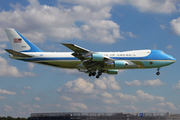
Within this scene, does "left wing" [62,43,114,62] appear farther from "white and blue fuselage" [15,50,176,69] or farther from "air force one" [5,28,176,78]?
"white and blue fuselage" [15,50,176,69]

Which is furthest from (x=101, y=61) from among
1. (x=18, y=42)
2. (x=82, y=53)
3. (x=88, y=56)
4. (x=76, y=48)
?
(x=18, y=42)

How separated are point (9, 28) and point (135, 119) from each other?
6327cm

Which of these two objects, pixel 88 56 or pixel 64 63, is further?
pixel 64 63

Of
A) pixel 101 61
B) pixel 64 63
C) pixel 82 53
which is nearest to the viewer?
pixel 82 53

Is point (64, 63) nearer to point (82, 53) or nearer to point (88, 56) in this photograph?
point (82, 53)

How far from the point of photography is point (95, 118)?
98.8 metres

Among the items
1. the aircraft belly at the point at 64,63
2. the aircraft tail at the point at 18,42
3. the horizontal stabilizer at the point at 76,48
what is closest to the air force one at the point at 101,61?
the aircraft belly at the point at 64,63

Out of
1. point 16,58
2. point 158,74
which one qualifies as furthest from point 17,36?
point 158,74

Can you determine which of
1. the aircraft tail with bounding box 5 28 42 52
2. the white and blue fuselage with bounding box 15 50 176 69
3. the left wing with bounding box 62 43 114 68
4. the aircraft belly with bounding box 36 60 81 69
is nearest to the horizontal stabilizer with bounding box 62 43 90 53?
the left wing with bounding box 62 43 114 68

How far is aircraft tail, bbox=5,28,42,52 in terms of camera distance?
7269 centimetres

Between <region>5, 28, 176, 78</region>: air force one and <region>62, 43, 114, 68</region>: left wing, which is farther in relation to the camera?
<region>5, 28, 176, 78</region>: air force one

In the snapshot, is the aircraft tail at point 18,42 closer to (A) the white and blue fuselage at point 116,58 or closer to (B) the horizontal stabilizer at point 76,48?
(A) the white and blue fuselage at point 116,58

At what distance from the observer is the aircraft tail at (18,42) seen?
72.7 meters

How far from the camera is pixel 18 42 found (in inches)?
2879
